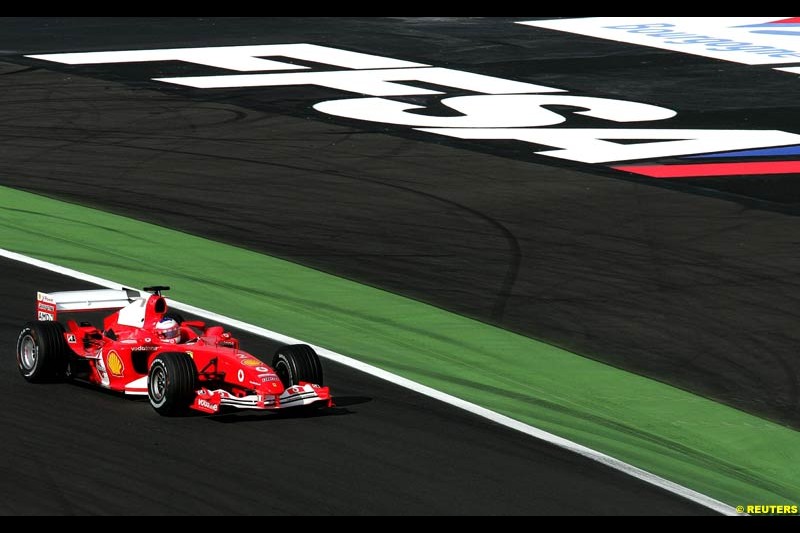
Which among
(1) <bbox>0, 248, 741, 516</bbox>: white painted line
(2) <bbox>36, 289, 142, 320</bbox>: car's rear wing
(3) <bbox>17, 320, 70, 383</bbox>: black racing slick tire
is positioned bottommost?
(1) <bbox>0, 248, 741, 516</bbox>: white painted line

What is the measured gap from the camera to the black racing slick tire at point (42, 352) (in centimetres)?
1224

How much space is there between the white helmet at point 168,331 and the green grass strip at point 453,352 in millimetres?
1517

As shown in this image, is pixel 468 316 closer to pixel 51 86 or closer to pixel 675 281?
pixel 675 281

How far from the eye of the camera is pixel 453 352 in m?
14.3

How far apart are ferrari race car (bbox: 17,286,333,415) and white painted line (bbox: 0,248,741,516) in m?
1.34

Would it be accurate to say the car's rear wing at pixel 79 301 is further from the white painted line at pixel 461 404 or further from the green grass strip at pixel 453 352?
the green grass strip at pixel 453 352

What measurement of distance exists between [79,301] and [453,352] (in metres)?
3.64

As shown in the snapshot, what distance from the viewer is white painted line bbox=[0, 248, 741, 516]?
10.9 meters

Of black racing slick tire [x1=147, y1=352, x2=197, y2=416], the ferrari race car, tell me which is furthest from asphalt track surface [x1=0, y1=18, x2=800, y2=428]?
black racing slick tire [x1=147, y1=352, x2=197, y2=416]

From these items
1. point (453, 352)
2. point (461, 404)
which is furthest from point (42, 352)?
point (453, 352)

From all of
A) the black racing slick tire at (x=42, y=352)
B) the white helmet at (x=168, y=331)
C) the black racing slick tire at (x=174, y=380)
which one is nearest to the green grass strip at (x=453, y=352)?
the white helmet at (x=168, y=331)

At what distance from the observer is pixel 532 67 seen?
33.0 meters

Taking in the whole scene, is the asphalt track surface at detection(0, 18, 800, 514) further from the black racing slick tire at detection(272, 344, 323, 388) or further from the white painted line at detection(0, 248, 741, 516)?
the black racing slick tire at detection(272, 344, 323, 388)

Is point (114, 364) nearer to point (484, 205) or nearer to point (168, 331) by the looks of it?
point (168, 331)
